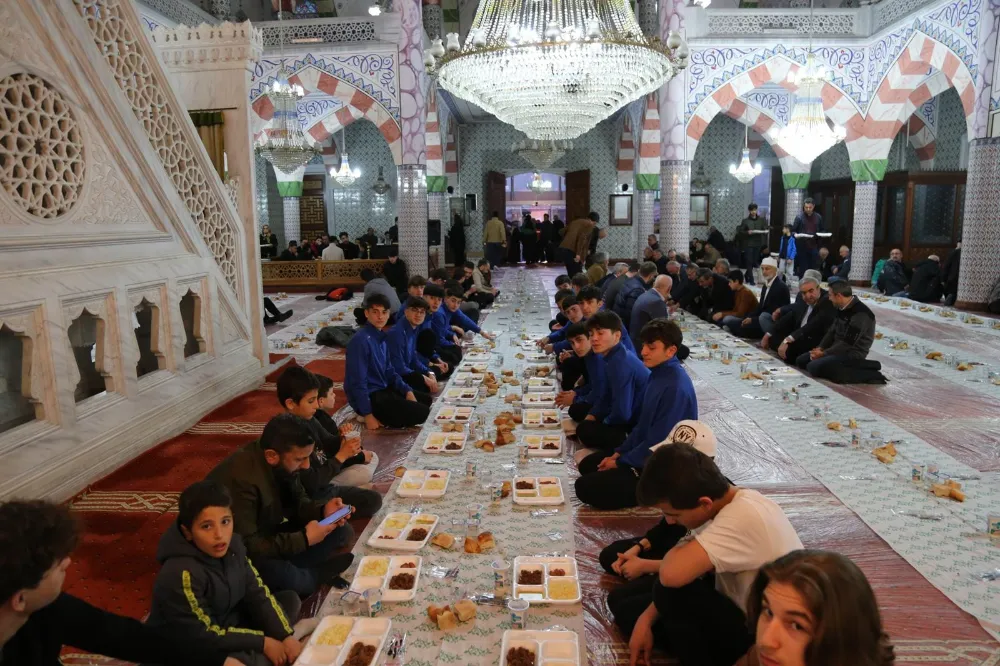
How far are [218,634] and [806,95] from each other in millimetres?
9794

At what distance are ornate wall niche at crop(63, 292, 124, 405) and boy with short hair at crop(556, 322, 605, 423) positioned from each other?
8.53 feet

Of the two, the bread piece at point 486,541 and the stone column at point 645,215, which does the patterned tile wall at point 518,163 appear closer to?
the stone column at point 645,215

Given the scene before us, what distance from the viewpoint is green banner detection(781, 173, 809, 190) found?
15.2 m

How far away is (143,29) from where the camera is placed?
4680mm

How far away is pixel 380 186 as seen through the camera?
58.8 feet

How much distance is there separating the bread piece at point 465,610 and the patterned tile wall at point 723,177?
1674 cm

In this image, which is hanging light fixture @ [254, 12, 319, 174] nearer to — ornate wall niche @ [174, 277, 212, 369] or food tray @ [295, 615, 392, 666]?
ornate wall niche @ [174, 277, 212, 369]

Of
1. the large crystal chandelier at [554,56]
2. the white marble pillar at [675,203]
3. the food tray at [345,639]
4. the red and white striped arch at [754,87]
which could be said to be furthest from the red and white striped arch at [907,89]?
the food tray at [345,639]

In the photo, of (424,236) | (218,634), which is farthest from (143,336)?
(424,236)

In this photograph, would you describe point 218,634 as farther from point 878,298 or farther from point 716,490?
point 878,298

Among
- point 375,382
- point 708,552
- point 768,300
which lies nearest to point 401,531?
point 708,552

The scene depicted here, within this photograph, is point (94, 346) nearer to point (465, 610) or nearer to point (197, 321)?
point (197, 321)

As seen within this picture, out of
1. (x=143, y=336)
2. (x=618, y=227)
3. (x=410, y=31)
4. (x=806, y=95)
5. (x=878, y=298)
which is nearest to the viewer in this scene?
(x=143, y=336)

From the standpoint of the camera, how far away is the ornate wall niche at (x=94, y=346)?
153 inches
